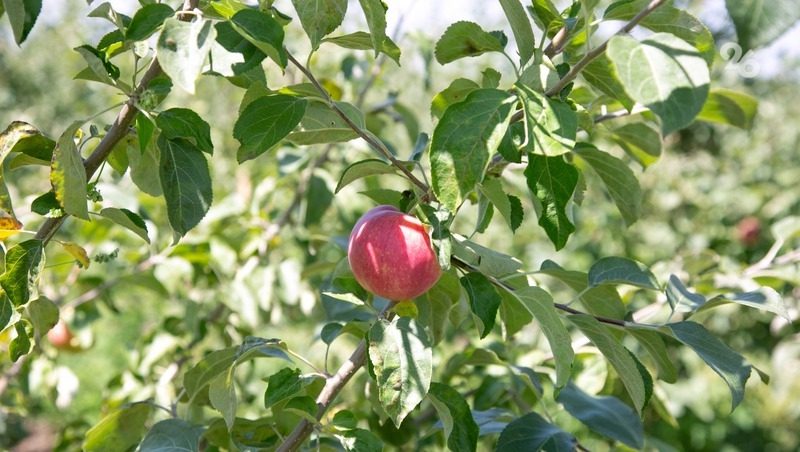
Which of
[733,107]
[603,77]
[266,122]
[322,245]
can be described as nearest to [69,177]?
[266,122]

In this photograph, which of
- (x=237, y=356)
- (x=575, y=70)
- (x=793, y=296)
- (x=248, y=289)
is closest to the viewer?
(x=575, y=70)

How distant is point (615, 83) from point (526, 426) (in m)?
0.43

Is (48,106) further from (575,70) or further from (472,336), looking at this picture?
(575,70)

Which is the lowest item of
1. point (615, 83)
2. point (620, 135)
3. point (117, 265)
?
point (117, 265)

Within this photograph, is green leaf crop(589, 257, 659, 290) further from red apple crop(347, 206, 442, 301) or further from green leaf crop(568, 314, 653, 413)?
red apple crop(347, 206, 442, 301)

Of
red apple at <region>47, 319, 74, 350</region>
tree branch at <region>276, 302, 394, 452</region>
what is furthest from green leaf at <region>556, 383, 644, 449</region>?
red apple at <region>47, 319, 74, 350</region>

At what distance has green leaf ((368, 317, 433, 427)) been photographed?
793 mm

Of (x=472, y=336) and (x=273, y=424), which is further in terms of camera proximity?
(x=472, y=336)

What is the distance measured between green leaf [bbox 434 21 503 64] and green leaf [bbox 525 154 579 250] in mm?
165

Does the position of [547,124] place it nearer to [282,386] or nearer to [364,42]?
[364,42]

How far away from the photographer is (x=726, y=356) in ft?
2.81

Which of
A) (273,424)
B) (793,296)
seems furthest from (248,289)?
(793,296)

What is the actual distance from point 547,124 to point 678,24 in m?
0.16

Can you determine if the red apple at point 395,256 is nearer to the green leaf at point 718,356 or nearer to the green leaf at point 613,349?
the green leaf at point 613,349
